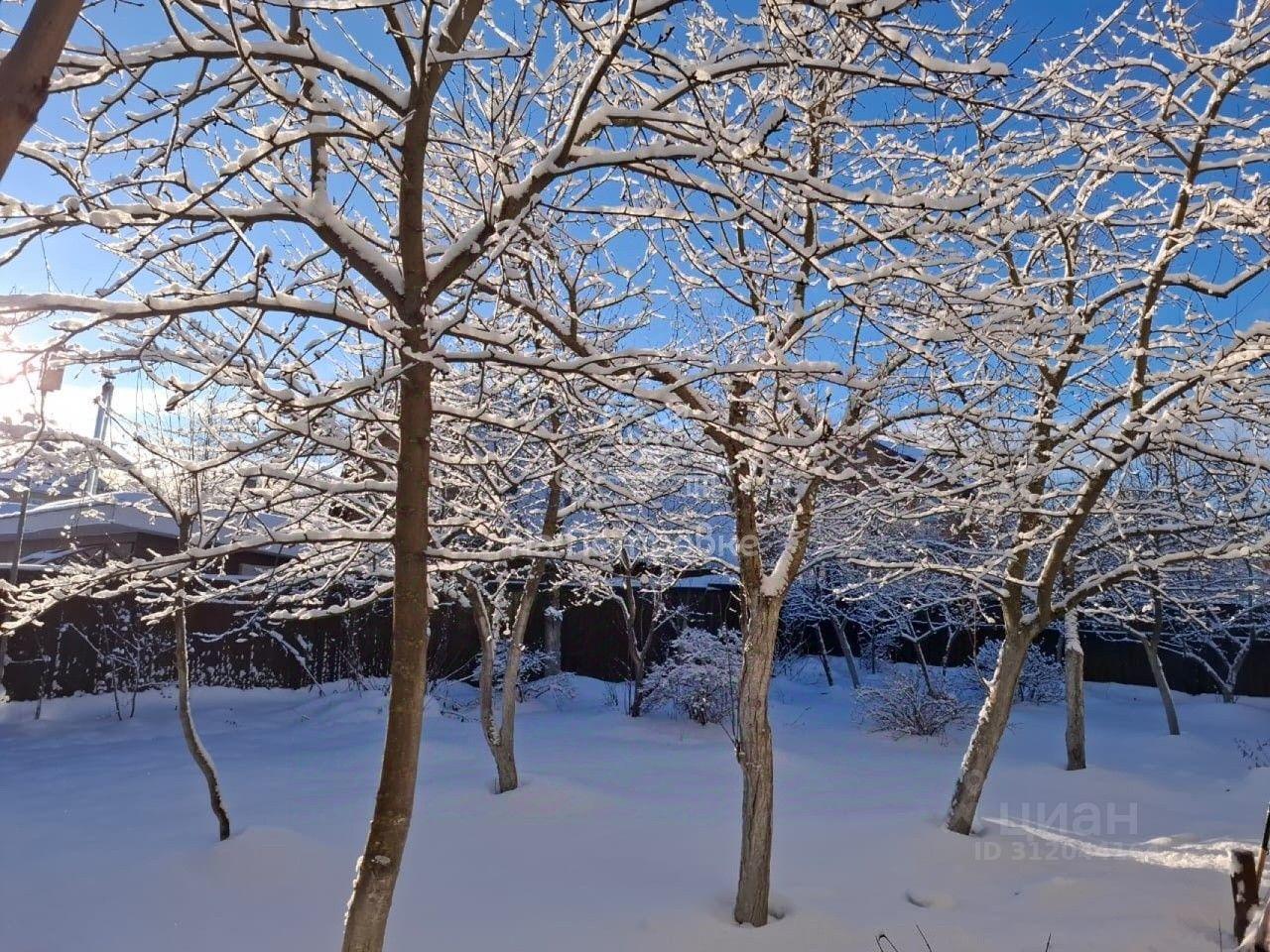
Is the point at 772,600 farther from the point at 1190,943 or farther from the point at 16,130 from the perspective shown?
the point at 16,130

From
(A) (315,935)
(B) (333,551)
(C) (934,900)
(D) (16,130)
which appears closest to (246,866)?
(A) (315,935)

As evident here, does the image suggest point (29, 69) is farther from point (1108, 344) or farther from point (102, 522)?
point (102, 522)

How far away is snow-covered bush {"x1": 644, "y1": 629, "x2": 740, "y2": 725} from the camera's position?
41.9ft

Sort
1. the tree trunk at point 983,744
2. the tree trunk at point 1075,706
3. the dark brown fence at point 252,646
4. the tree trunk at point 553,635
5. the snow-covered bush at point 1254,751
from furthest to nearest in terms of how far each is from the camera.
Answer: the tree trunk at point 553,635
the dark brown fence at point 252,646
the snow-covered bush at point 1254,751
the tree trunk at point 1075,706
the tree trunk at point 983,744

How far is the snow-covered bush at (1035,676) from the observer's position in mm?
16312

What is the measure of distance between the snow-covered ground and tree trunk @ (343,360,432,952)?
8.87 feet

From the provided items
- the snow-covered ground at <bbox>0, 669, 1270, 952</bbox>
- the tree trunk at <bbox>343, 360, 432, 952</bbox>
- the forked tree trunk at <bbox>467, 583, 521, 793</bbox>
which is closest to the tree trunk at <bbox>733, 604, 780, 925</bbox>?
the snow-covered ground at <bbox>0, 669, 1270, 952</bbox>

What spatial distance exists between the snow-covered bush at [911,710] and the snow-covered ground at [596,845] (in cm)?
82

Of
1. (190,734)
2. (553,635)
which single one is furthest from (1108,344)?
(553,635)

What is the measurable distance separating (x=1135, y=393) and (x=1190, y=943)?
12.2 feet

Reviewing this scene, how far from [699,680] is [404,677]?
32.5 ft

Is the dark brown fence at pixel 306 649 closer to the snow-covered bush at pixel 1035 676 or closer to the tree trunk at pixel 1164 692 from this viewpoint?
the snow-covered bush at pixel 1035 676

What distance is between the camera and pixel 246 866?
21.9 ft

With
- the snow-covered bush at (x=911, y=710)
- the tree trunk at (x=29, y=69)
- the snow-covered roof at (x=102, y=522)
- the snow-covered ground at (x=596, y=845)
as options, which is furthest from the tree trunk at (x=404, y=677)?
the snow-covered bush at (x=911, y=710)
